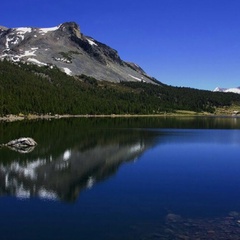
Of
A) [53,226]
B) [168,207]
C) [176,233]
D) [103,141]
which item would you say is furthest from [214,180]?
[103,141]

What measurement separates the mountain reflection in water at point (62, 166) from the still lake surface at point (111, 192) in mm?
105

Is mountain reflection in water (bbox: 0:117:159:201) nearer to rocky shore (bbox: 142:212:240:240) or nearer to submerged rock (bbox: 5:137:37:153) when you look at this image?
submerged rock (bbox: 5:137:37:153)

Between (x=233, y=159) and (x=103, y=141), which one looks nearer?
(x=233, y=159)

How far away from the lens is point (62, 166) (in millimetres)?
53656

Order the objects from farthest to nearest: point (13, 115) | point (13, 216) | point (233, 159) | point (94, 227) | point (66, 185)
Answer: point (13, 115) < point (233, 159) < point (66, 185) < point (13, 216) < point (94, 227)

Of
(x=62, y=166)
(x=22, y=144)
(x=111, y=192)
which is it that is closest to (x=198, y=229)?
(x=111, y=192)

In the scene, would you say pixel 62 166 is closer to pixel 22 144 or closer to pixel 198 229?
pixel 22 144

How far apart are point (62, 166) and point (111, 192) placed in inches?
637

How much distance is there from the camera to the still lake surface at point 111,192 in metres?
28.2

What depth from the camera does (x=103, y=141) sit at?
86.7 m

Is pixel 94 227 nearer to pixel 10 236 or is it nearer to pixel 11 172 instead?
pixel 10 236

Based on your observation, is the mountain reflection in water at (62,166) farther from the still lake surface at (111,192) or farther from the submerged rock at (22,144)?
the submerged rock at (22,144)

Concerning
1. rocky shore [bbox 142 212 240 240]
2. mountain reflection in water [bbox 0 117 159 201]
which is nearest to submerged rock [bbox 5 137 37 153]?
mountain reflection in water [bbox 0 117 159 201]

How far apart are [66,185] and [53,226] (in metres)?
13.8
